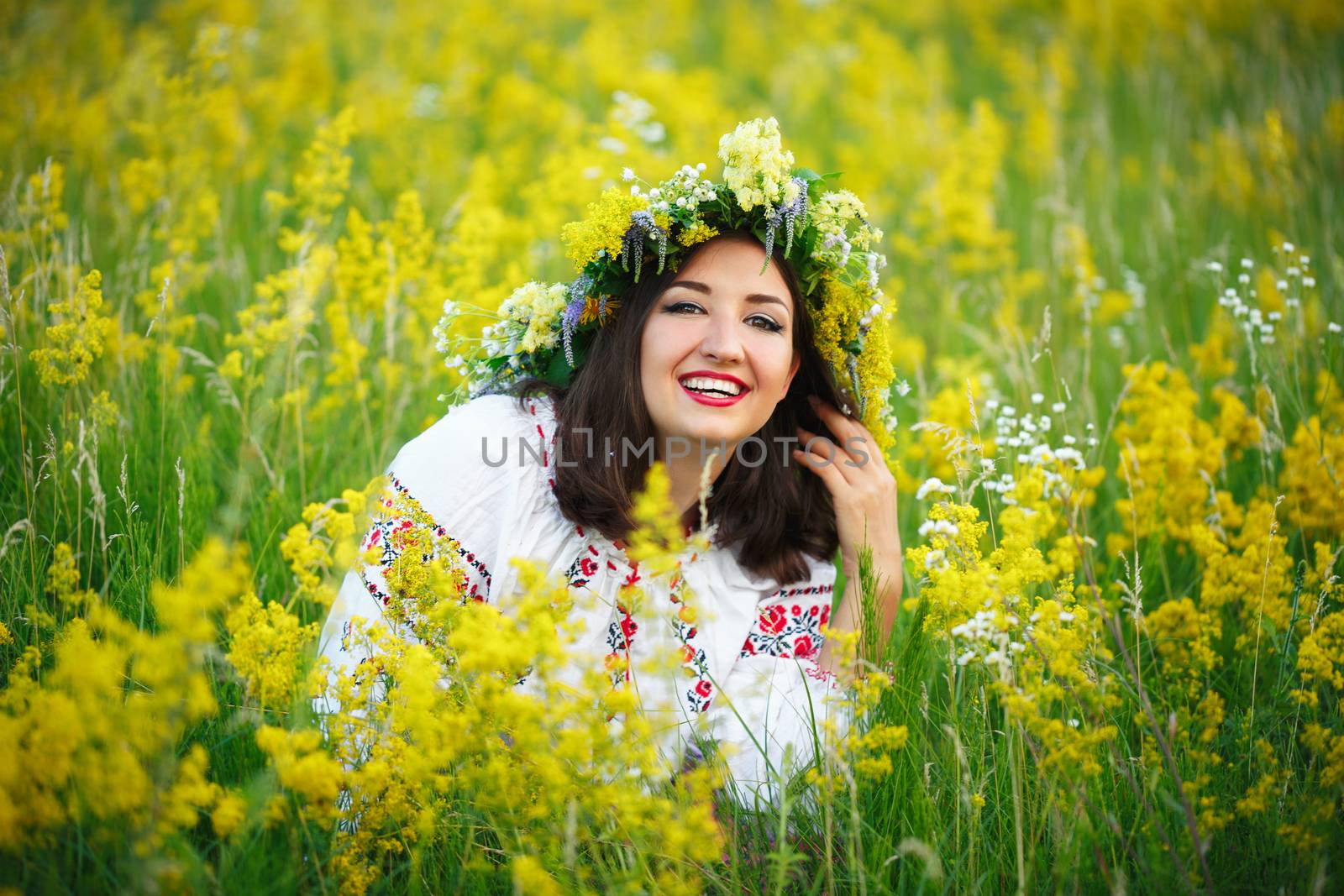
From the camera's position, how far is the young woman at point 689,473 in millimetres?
2559

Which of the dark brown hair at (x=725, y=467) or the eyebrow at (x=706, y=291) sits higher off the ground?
the eyebrow at (x=706, y=291)

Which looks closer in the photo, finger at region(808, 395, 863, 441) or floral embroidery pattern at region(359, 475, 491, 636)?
floral embroidery pattern at region(359, 475, 491, 636)

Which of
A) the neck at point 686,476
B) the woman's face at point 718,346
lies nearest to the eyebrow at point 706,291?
the woman's face at point 718,346

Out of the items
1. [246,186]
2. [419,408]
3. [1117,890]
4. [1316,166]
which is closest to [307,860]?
[1117,890]

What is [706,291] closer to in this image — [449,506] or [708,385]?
[708,385]

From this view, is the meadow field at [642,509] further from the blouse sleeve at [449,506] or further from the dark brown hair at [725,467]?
the dark brown hair at [725,467]

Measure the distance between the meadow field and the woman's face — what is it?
51 centimetres

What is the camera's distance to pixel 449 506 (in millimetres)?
2529

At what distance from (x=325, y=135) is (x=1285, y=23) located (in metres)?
8.33

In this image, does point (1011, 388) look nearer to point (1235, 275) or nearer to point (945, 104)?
point (1235, 275)

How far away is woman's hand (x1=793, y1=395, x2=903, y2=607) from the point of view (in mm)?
2852

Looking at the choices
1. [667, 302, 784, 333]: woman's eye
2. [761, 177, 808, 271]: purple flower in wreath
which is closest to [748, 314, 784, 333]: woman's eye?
[667, 302, 784, 333]: woman's eye

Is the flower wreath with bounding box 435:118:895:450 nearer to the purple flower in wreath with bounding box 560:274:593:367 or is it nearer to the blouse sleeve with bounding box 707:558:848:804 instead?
the purple flower in wreath with bounding box 560:274:593:367

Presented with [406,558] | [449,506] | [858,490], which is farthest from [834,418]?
[406,558]
